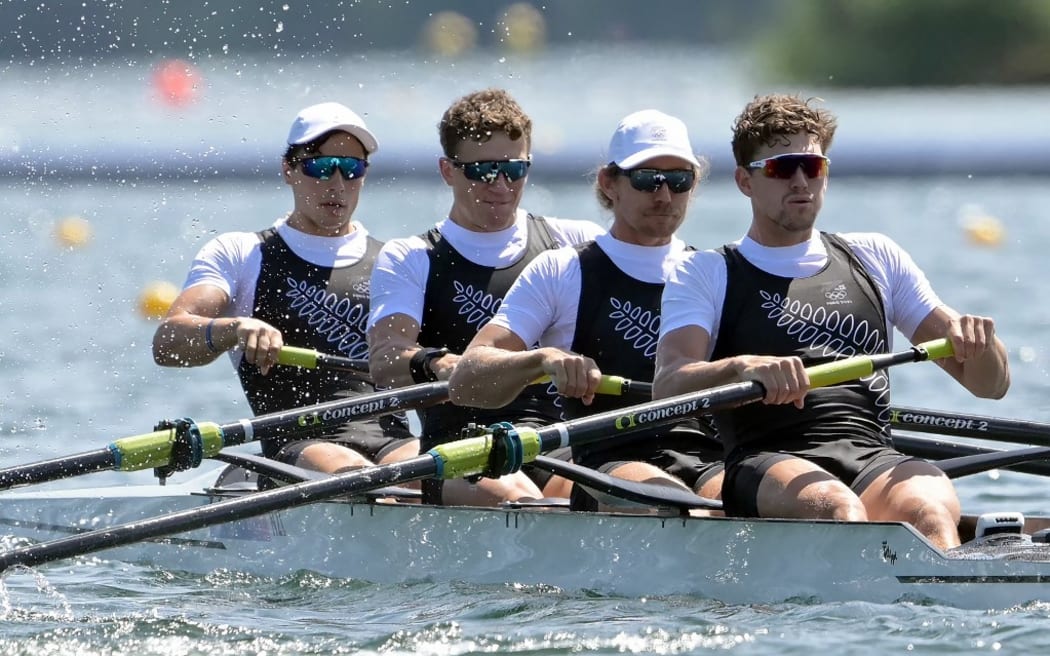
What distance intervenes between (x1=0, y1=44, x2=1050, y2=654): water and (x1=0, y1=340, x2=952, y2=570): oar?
0.42m

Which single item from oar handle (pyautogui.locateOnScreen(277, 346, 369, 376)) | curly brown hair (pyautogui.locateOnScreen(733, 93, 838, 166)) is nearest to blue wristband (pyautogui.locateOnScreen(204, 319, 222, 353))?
oar handle (pyautogui.locateOnScreen(277, 346, 369, 376))

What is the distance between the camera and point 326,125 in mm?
6414

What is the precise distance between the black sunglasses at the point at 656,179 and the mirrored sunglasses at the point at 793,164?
0.52m

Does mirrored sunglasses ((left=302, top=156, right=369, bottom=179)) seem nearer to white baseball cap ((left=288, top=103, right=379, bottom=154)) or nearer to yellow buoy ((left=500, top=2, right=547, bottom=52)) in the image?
white baseball cap ((left=288, top=103, right=379, bottom=154))

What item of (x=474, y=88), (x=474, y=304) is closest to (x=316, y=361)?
(x=474, y=304)

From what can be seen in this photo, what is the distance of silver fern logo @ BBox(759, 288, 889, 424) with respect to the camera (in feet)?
16.4

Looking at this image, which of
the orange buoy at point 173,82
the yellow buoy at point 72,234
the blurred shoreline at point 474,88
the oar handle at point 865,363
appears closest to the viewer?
the oar handle at point 865,363

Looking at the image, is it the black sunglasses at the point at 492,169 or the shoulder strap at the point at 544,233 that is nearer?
the black sunglasses at the point at 492,169

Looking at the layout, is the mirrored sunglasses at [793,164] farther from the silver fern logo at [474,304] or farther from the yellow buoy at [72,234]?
the yellow buoy at [72,234]

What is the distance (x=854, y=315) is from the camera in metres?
5.05

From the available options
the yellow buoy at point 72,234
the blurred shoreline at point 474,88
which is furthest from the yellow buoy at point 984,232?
the yellow buoy at point 72,234

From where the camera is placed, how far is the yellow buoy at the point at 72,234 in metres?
19.6

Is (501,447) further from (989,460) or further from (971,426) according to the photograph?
(971,426)

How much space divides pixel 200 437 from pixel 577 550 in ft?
3.96
